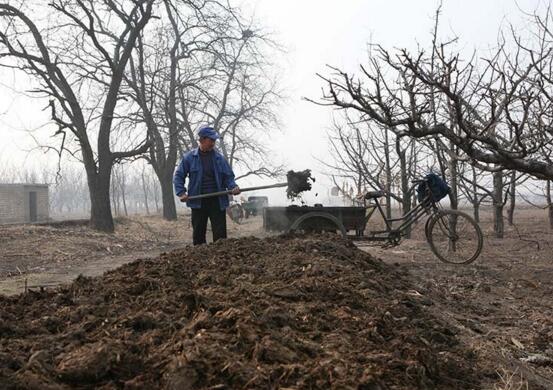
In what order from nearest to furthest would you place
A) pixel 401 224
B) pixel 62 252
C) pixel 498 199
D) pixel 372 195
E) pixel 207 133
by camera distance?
pixel 207 133 → pixel 372 195 → pixel 401 224 → pixel 62 252 → pixel 498 199

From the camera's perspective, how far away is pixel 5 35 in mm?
13914

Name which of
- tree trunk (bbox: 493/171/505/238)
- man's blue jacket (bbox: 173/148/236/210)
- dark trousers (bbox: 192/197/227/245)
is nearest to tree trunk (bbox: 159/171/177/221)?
tree trunk (bbox: 493/171/505/238)

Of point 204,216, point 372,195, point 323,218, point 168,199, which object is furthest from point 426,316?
point 168,199

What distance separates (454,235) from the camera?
25.0 ft

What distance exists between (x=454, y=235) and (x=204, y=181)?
3603mm

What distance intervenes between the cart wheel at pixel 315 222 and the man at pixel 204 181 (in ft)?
5.90

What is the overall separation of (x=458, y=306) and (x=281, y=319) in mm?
2679

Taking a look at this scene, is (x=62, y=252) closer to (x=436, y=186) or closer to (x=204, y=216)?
(x=204, y=216)

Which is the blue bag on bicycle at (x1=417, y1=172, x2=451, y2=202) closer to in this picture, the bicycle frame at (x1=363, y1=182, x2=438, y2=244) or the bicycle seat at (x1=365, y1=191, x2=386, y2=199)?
the bicycle frame at (x1=363, y1=182, x2=438, y2=244)

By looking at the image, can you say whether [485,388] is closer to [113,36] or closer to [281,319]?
[281,319]

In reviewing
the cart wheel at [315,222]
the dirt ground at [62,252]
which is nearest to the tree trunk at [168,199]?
the dirt ground at [62,252]

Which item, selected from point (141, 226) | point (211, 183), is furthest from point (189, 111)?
point (211, 183)

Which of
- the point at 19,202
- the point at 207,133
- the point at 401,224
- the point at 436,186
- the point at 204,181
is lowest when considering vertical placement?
the point at 401,224

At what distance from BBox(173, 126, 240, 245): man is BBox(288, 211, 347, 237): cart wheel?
70.8 inches
